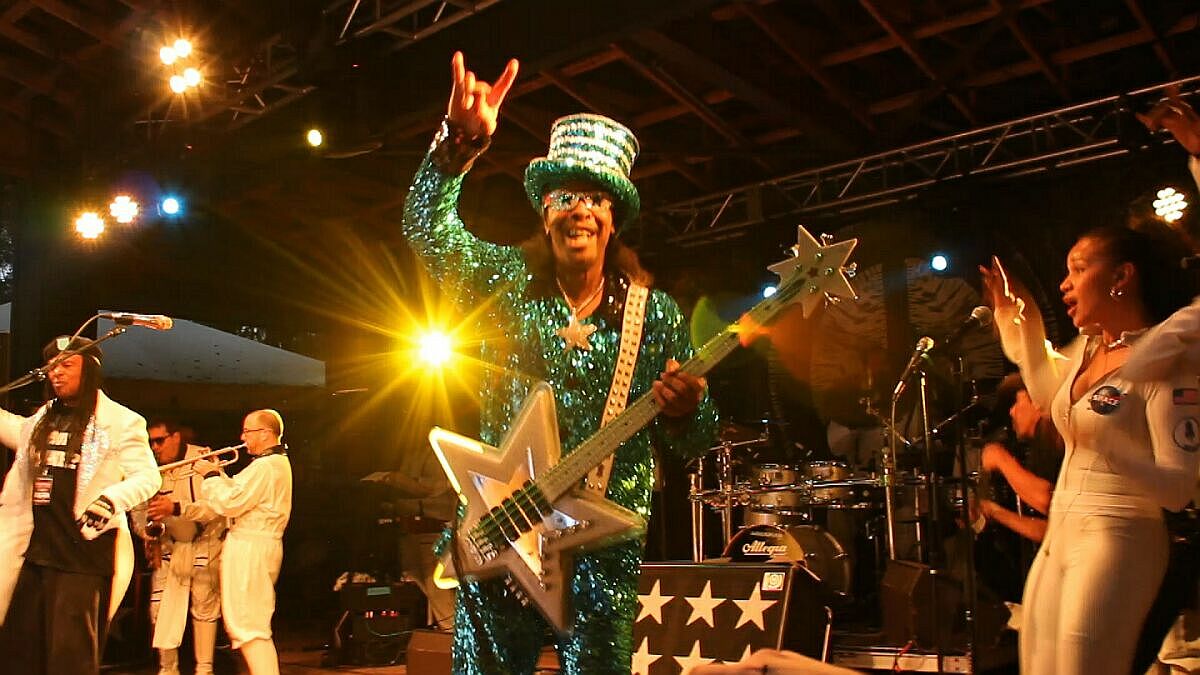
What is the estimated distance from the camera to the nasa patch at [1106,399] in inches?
116

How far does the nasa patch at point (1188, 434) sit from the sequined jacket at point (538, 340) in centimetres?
136

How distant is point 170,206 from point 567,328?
9.13 meters

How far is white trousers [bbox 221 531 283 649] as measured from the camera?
7238 mm

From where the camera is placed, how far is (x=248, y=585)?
289 inches

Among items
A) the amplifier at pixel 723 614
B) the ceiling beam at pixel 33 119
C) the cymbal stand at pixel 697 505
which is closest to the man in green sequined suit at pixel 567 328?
the amplifier at pixel 723 614

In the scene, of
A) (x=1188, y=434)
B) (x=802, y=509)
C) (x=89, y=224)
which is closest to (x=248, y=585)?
(x=802, y=509)

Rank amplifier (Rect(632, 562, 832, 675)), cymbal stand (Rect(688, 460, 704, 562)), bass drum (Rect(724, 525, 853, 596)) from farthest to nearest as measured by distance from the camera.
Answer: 1. cymbal stand (Rect(688, 460, 704, 562))
2. bass drum (Rect(724, 525, 853, 596))
3. amplifier (Rect(632, 562, 832, 675))

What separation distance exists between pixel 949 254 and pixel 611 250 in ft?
25.0

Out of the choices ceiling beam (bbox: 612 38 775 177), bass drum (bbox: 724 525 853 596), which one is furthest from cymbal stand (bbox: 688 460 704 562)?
ceiling beam (bbox: 612 38 775 177)

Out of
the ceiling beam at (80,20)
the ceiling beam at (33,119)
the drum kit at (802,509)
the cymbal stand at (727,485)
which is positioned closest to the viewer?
the drum kit at (802,509)

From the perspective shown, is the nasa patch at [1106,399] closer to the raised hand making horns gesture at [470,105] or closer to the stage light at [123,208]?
the raised hand making horns gesture at [470,105]

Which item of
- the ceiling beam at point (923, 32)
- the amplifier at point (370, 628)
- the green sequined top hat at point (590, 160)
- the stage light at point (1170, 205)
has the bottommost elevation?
the amplifier at point (370, 628)

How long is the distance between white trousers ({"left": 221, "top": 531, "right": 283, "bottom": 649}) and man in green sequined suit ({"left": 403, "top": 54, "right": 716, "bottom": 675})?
213 inches

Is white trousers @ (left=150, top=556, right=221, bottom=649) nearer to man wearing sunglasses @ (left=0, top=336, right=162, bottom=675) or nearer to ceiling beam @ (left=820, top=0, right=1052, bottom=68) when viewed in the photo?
man wearing sunglasses @ (left=0, top=336, right=162, bottom=675)
